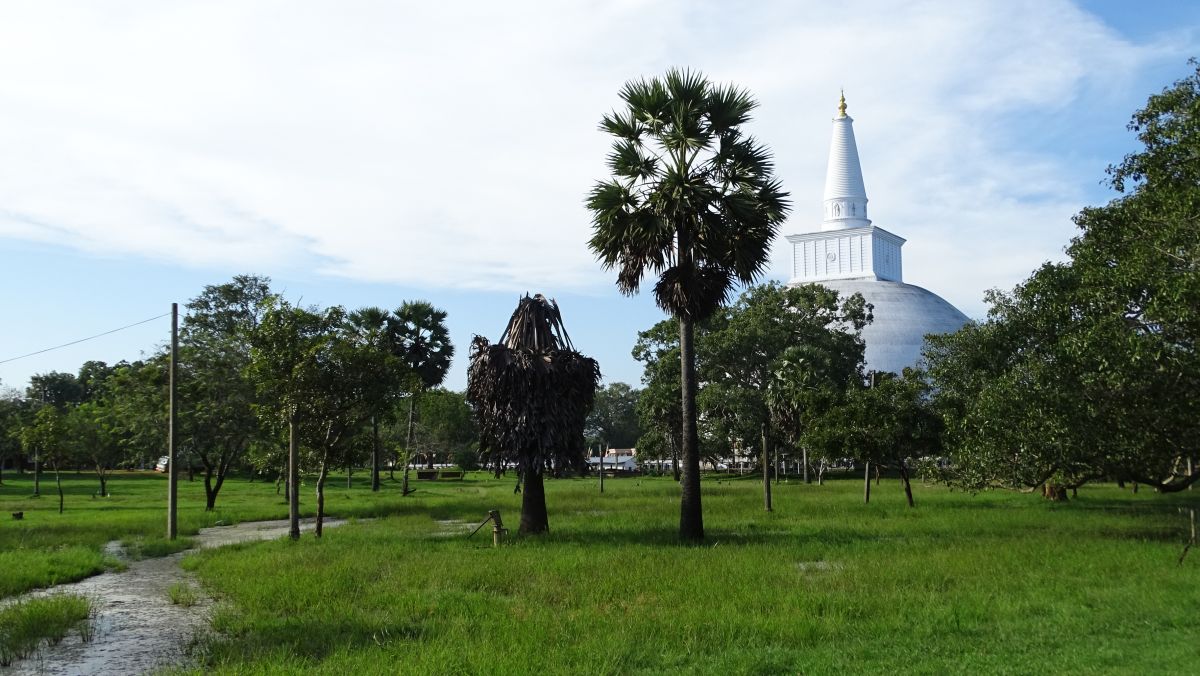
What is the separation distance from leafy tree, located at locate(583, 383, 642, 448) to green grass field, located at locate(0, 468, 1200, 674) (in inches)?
3504

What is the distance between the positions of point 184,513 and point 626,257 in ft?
66.2

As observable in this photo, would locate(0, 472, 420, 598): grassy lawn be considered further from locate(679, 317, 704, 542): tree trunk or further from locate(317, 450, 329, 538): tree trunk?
locate(679, 317, 704, 542): tree trunk

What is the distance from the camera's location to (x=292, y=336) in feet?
77.6

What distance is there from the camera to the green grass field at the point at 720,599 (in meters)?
9.48

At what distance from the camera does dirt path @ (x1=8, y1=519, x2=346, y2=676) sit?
998cm

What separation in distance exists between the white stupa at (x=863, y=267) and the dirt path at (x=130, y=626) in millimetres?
96485

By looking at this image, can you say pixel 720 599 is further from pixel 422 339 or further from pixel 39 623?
pixel 422 339

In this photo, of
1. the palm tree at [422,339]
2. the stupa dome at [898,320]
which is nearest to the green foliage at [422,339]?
the palm tree at [422,339]

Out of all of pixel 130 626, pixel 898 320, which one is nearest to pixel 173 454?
pixel 130 626

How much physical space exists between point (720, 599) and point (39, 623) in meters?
9.23

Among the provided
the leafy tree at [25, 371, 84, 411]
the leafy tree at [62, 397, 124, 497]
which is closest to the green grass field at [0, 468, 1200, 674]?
the leafy tree at [62, 397, 124, 497]

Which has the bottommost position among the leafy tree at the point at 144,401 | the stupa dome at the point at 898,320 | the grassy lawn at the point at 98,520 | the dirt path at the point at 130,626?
the grassy lawn at the point at 98,520

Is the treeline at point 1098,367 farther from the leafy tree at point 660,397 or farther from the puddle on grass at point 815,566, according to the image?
the leafy tree at point 660,397

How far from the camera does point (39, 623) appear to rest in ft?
38.8
